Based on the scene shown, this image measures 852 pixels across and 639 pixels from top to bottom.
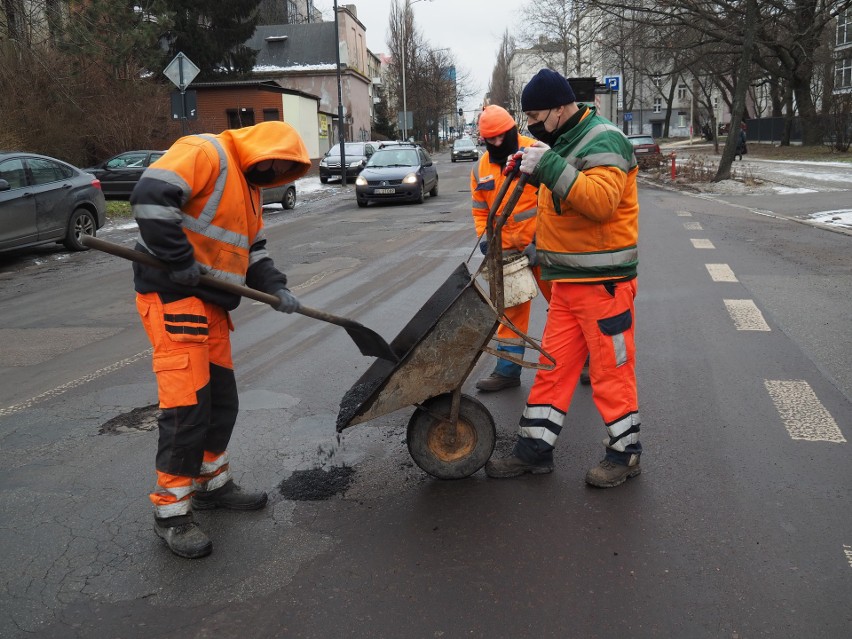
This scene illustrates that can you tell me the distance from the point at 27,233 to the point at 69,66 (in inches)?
380

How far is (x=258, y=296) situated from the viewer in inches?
125

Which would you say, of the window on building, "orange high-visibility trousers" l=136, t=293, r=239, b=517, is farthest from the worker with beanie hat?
the window on building

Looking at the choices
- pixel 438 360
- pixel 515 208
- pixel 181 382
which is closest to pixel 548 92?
pixel 438 360

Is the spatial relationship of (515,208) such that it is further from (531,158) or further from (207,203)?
(207,203)

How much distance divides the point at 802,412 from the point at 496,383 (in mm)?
1858

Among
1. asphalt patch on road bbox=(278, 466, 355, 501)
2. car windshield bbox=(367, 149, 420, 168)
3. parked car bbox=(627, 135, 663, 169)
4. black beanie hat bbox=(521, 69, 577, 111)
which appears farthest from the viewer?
parked car bbox=(627, 135, 663, 169)

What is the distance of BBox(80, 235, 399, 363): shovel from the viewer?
286 centimetres

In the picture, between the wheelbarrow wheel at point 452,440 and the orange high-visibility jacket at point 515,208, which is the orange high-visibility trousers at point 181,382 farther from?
the orange high-visibility jacket at point 515,208

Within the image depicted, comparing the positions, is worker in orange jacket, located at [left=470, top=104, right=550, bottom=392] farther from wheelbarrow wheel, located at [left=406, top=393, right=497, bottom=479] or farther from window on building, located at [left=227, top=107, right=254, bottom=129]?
window on building, located at [left=227, top=107, right=254, bottom=129]

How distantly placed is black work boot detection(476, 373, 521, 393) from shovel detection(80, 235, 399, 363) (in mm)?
1666

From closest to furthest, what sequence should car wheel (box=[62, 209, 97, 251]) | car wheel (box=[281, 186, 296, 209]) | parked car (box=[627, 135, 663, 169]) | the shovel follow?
1. the shovel
2. car wheel (box=[62, 209, 97, 251])
3. car wheel (box=[281, 186, 296, 209])
4. parked car (box=[627, 135, 663, 169])

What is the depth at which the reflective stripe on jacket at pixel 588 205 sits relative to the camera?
3318mm

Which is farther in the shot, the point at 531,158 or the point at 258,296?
the point at 531,158

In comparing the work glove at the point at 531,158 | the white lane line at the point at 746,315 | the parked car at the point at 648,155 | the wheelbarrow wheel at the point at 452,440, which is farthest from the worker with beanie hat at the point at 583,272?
the parked car at the point at 648,155
